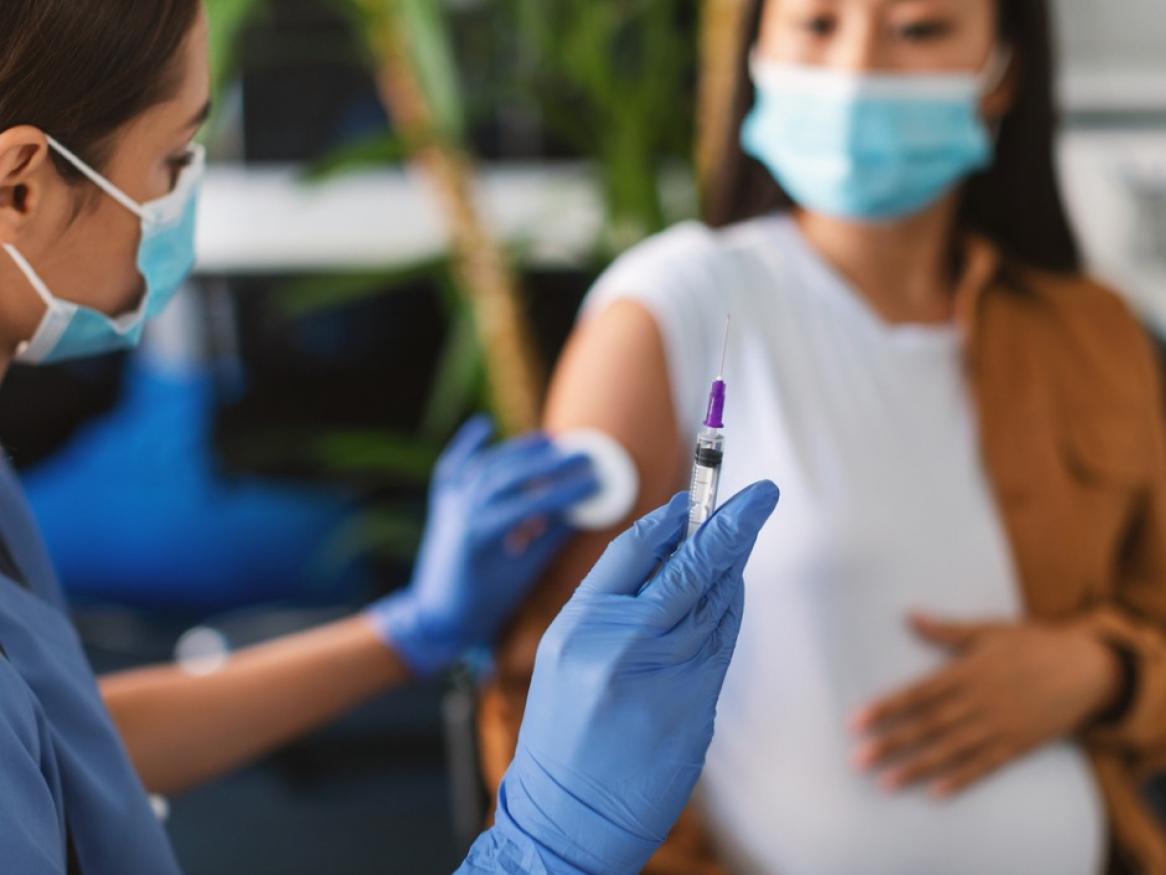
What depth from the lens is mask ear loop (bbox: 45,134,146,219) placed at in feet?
2.39

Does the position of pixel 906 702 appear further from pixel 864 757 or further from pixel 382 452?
pixel 382 452

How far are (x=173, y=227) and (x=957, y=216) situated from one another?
0.91m

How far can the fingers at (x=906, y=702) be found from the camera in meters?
1.07

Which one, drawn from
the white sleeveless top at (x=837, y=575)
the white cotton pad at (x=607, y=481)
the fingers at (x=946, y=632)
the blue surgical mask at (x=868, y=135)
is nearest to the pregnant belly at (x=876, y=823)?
the white sleeveless top at (x=837, y=575)

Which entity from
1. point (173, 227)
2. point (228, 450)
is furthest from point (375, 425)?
point (173, 227)

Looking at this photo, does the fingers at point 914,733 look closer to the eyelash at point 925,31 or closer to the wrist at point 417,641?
the wrist at point 417,641

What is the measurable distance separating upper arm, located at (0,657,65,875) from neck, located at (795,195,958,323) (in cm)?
88

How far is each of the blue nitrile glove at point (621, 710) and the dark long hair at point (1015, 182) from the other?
0.74 m

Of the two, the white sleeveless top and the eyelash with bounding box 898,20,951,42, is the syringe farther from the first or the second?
the eyelash with bounding box 898,20,951,42

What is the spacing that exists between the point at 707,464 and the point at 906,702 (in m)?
0.46

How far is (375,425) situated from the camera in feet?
10.2

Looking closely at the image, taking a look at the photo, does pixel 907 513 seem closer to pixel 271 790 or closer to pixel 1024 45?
pixel 1024 45

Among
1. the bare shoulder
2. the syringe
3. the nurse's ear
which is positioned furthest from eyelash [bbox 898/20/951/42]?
the nurse's ear

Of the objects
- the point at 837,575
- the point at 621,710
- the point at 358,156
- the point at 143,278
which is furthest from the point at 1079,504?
the point at 358,156
